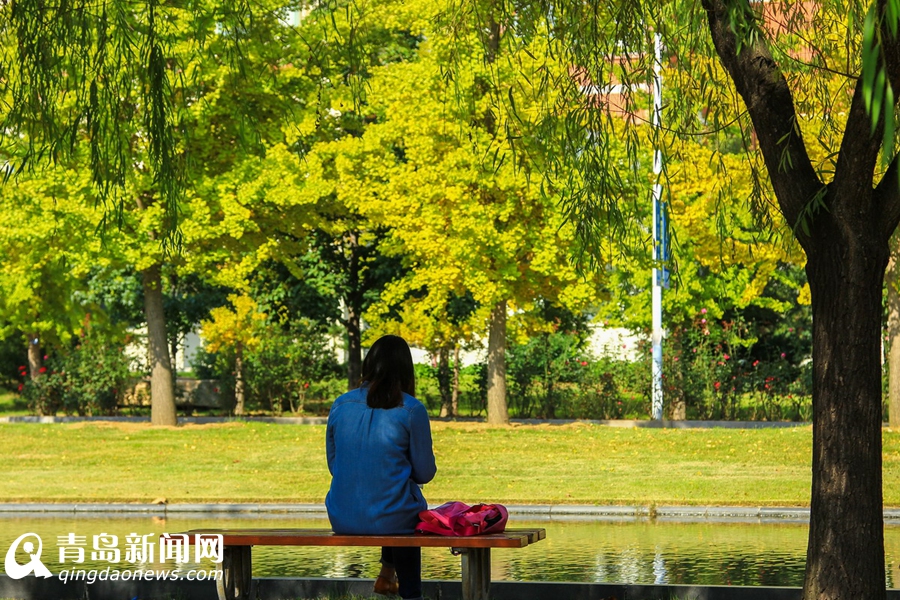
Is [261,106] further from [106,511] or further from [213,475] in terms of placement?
[106,511]

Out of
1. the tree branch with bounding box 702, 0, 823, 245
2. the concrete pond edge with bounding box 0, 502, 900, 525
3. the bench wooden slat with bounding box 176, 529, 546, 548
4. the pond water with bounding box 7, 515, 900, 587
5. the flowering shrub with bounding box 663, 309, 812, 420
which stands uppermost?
the tree branch with bounding box 702, 0, 823, 245

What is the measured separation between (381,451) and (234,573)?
1.20 meters

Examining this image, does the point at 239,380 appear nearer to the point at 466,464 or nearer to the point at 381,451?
Answer: the point at 466,464

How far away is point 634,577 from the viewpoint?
9.37 meters

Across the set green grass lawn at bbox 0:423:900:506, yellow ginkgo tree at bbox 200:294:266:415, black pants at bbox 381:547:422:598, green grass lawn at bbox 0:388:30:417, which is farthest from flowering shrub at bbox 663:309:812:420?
black pants at bbox 381:547:422:598

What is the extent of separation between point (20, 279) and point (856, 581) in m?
20.1

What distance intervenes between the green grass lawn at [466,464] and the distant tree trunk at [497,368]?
80cm

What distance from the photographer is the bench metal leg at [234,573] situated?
275 inches

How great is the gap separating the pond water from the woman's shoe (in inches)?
90.1

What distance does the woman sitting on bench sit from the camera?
663 centimetres

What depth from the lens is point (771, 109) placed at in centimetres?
702

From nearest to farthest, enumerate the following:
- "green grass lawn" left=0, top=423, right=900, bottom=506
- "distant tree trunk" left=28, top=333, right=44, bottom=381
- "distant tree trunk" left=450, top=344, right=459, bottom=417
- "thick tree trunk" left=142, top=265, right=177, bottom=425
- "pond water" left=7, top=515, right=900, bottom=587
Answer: "pond water" left=7, top=515, right=900, bottom=587 → "green grass lawn" left=0, top=423, right=900, bottom=506 → "thick tree trunk" left=142, top=265, right=177, bottom=425 → "distant tree trunk" left=450, top=344, right=459, bottom=417 → "distant tree trunk" left=28, top=333, right=44, bottom=381

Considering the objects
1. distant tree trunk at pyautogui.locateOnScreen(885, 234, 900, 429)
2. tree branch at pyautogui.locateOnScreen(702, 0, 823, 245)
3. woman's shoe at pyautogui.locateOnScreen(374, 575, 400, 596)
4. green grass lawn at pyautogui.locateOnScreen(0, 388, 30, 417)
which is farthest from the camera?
green grass lawn at pyautogui.locateOnScreen(0, 388, 30, 417)

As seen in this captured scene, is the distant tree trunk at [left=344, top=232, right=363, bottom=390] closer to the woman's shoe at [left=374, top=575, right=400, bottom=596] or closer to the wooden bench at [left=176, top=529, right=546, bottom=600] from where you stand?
the woman's shoe at [left=374, top=575, right=400, bottom=596]
